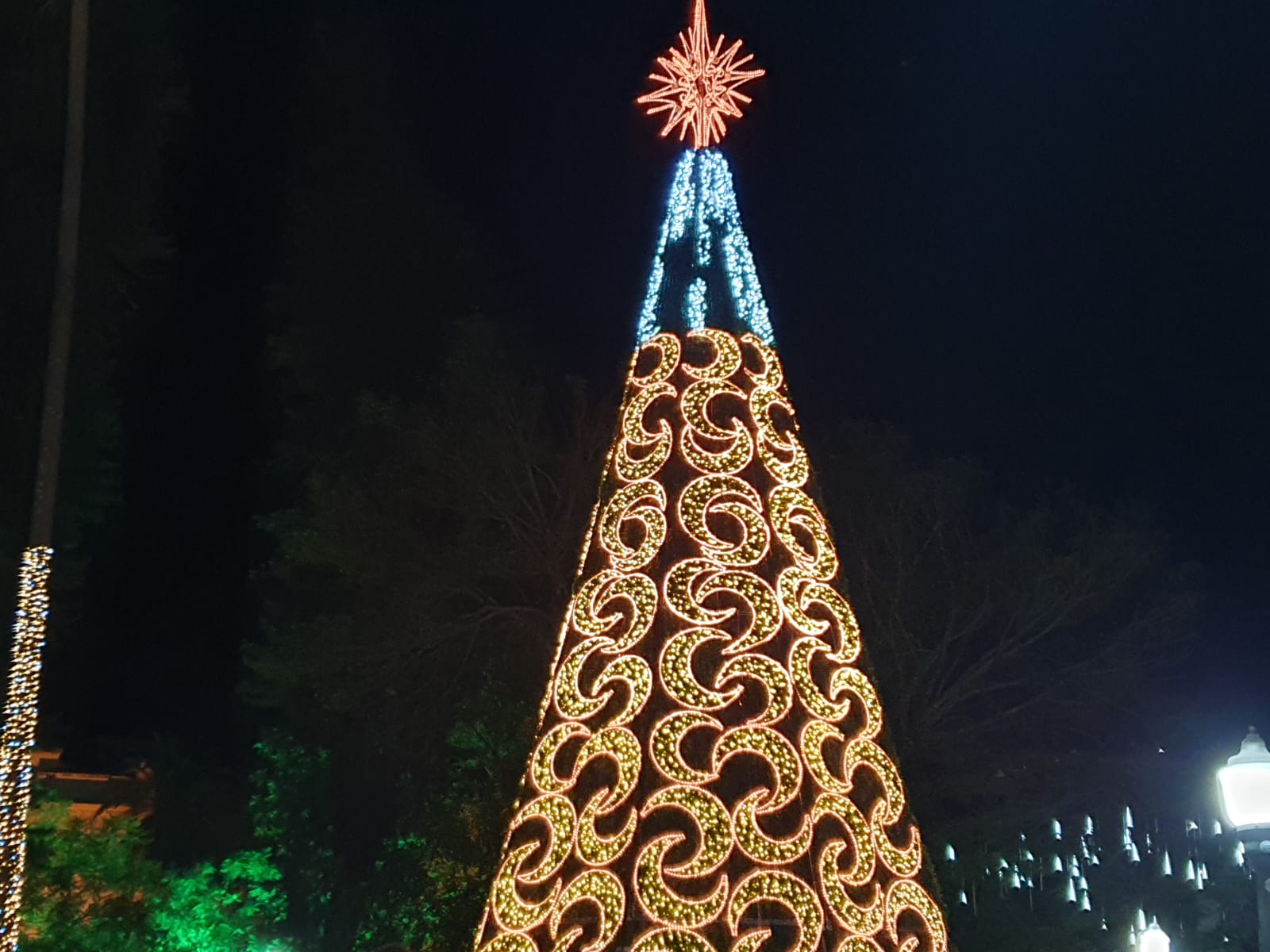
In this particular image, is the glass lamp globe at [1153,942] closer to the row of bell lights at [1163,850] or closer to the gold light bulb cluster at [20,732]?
the row of bell lights at [1163,850]

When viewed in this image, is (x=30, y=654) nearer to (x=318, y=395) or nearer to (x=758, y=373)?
(x=758, y=373)

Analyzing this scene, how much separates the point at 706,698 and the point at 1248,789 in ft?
6.68

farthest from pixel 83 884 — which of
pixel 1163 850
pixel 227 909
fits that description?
pixel 1163 850

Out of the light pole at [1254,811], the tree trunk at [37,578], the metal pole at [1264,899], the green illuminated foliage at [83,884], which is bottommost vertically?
the green illuminated foliage at [83,884]

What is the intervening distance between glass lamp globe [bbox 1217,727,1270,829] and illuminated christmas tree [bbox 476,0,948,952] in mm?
1266

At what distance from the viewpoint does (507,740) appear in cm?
882

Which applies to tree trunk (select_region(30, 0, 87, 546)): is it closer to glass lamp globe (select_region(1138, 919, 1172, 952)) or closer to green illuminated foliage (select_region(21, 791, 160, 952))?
green illuminated foliage (select_region(21, 791, 160, 952))

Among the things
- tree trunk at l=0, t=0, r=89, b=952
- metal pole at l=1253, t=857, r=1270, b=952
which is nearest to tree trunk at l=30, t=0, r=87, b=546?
A: tree trunk at l=0, t=0, r=89, b=952

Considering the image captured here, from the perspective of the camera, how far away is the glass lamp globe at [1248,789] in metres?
4.45

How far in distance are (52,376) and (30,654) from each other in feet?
3.98

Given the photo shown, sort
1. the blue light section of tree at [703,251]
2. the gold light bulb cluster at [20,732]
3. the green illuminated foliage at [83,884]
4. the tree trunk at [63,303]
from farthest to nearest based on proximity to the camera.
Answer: the green illuminated foliage at [83,884]
the tree trunk at [63,303]
the gold light bulb cluster at [20,732]
the blue light section of tree at [703,251]

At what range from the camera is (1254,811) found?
4453 millimetres

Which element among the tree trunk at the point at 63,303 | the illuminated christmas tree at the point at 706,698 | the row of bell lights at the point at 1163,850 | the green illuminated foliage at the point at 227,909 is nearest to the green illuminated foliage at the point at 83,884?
the green illuminated foliage at the point at 227,909

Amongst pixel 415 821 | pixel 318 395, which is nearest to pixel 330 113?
pixel 318 395
